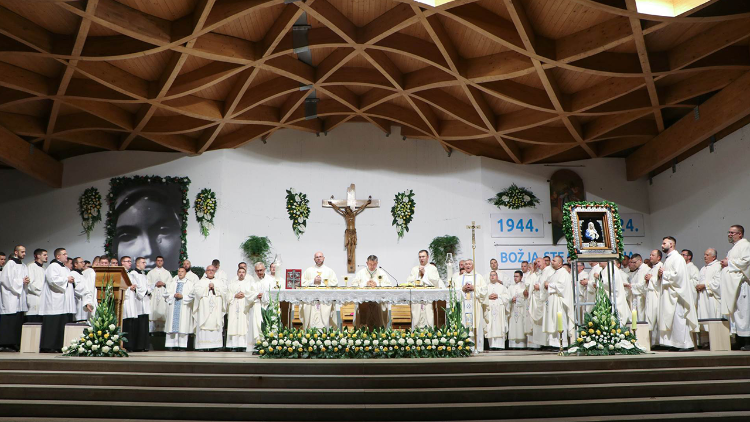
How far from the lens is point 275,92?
13.1 m

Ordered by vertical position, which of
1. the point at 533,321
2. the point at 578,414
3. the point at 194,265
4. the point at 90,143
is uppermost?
the point at 90,143

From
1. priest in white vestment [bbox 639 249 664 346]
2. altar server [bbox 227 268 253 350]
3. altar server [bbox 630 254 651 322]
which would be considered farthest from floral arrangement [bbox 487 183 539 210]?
altar server [bbox 227 268 253 350]

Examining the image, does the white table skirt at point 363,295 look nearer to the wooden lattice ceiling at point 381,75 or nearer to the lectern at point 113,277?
the lectern at point 113,277

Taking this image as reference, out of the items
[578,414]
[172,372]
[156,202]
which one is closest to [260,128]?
[156,202]

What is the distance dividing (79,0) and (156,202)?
631 cm

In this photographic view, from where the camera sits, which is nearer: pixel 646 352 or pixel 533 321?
pixel 646 352

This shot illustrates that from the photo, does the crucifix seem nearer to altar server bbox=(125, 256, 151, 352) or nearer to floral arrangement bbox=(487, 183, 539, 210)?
floral arrangement bbox=(487, 183, 539, 210)

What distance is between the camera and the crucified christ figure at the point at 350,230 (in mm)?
15289

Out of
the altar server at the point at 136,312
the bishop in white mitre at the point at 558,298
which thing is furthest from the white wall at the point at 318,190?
the bishop in white mitre at the point at 558,298

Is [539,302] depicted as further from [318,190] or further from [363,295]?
[318,190]

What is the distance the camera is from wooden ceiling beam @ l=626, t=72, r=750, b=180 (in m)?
11.2

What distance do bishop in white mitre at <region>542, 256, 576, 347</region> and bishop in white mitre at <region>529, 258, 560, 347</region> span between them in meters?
0.34

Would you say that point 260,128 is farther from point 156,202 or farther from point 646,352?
point 646,352

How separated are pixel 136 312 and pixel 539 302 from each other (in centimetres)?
748
